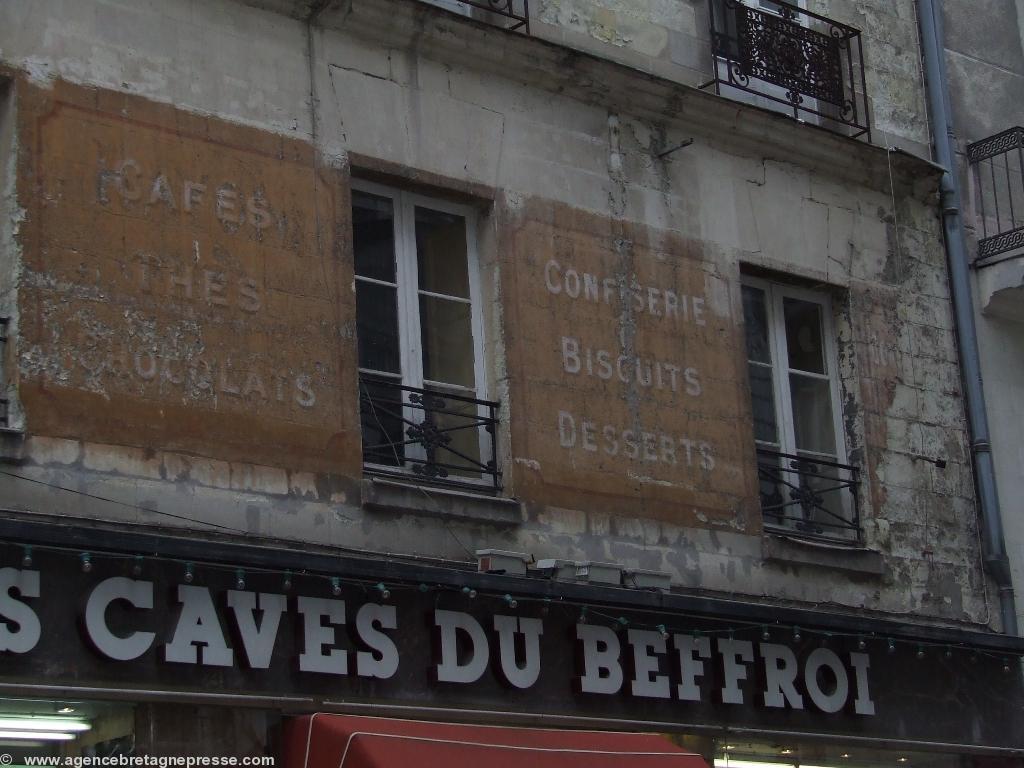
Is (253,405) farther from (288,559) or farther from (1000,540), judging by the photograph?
(1000,540)

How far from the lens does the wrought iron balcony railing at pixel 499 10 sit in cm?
1045

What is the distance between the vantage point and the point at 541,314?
33.2 feet

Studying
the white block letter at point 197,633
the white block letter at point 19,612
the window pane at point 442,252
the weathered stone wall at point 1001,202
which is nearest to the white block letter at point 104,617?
the white block letter at point 197,633

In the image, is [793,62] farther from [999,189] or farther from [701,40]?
[999,189]

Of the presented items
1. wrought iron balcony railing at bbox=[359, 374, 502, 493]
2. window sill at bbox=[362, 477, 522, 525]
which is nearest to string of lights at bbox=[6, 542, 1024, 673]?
window sill at bbox=[362, 477, 522, 525]

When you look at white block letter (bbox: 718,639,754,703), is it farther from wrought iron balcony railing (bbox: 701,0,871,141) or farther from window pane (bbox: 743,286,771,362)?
wrought iron balcony railing (bbox: 701,0,871,141)

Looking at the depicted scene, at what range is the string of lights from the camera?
8008 millimetres

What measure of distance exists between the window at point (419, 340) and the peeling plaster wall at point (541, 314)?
0.15 m

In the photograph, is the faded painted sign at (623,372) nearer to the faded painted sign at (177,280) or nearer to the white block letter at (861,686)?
the white block letter at (861,686)

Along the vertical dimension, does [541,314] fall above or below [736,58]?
below

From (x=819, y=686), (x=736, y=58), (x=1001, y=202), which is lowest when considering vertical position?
(x=819, y=686)

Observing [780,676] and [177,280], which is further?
[780,676]

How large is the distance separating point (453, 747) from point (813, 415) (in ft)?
13.3

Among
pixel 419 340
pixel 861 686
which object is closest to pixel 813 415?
pixel 861 686
